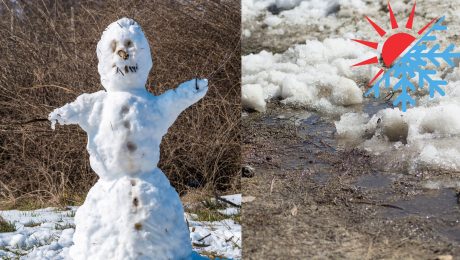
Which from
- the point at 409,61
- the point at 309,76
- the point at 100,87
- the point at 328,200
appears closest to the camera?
the point at 328,200

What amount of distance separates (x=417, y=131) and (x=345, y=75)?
0.40 metres

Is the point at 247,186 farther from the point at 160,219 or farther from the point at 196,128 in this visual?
the point at 196,128

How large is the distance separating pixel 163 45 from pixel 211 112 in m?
0.65

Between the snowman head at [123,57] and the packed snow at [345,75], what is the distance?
1.85 ft

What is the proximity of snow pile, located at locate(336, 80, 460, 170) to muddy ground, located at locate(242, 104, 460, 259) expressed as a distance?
50mm

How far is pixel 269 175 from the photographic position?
2.50 meters

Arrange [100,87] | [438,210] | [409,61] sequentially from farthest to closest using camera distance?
[100,87] → [409,61] → [438,210]

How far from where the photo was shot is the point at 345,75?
2.59 m

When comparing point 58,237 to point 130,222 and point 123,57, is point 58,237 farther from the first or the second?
point 123,57

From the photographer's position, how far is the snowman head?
2.11 metres

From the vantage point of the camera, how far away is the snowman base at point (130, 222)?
82.0 inches

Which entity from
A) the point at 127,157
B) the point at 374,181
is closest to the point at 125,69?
the point at 127,157

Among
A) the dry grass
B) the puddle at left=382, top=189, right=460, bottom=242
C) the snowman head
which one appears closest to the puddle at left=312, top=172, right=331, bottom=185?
the puddle at left=382, top=189, right=460, bottom=242

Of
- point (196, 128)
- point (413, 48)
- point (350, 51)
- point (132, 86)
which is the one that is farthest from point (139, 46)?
point (196, 128)
